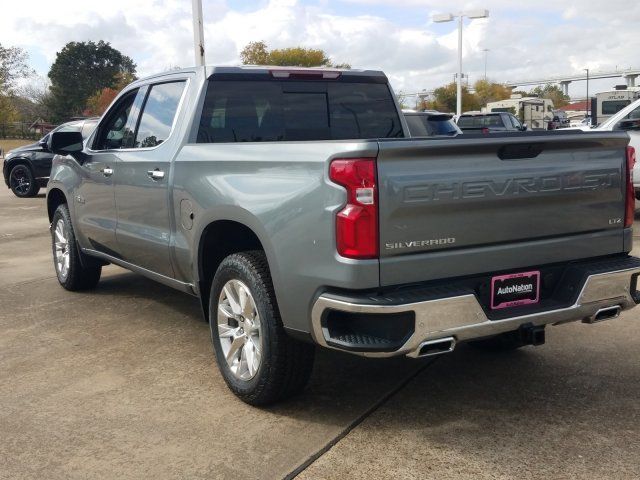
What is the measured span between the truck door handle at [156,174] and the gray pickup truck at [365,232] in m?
0.02

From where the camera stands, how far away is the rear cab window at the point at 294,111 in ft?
15.5

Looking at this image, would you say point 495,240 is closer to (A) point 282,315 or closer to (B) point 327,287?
(B) point 327,287

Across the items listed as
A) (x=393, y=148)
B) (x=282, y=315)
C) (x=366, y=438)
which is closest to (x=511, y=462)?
(x=366, y=438)

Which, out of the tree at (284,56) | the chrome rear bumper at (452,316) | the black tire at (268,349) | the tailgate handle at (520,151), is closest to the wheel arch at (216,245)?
the black tire at (268,349)

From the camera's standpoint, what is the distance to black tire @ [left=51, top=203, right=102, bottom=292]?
638 centimetres

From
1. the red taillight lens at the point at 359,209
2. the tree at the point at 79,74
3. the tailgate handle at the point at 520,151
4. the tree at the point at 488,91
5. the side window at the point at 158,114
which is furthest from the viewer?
the tree at the point at 488,91

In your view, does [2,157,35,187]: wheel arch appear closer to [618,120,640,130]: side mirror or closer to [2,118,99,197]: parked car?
[2,118,99,197]: parked car

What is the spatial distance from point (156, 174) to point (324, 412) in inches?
74.8

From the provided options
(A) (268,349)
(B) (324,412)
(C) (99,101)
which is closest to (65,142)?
(A) (268,349)

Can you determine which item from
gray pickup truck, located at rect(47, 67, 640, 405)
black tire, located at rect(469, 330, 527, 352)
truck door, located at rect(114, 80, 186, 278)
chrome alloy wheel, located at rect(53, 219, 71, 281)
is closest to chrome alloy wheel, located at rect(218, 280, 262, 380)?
gray pickup truck, located at rect(47, 67, 640, 405)

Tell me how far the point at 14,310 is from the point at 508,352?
4.01 meters

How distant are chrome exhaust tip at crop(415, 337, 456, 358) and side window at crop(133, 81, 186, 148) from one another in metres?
2.42

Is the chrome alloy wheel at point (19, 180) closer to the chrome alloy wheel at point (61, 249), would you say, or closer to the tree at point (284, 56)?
the chrome alloy wheel at point (61, 249)

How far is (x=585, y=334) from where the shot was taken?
5086mm
